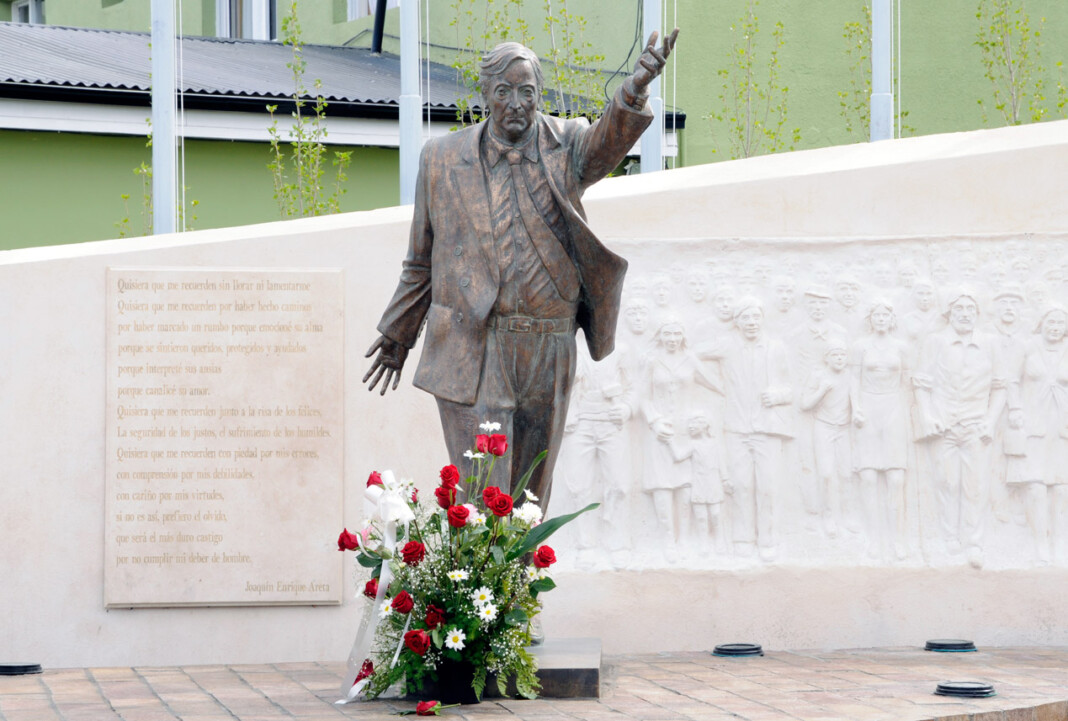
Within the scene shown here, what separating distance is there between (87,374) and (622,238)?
2.58 m

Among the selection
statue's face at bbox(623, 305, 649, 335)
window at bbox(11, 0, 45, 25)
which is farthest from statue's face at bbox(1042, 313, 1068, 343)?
window at bbox(11, 0, 45, 25)

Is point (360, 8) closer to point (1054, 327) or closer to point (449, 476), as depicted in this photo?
point (1054, 327)

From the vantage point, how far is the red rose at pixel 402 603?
568cm

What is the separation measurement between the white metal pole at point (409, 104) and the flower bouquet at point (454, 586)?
3885mm

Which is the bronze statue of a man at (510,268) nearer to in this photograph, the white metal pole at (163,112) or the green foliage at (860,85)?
the white metal pole at (163,112)

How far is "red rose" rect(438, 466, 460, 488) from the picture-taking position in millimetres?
5727

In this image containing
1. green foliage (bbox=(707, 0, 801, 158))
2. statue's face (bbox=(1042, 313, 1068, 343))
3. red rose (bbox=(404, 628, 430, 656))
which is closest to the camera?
red rose (bbox=(404, 628, 430, 656))

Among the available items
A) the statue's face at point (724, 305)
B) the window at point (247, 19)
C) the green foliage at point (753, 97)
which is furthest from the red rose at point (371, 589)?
the window at point (247, 19)

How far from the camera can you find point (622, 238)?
7816 mm

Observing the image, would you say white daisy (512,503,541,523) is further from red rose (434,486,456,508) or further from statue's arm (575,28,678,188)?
statue's arm (575,28,678,188)

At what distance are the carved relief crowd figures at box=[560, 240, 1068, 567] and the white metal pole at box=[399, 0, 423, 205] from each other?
86.9 inches

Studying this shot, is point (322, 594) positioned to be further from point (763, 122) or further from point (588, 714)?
point (763, 122)

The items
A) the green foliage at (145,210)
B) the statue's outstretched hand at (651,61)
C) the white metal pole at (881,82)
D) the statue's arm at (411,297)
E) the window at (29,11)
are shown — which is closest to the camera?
the statue's outstretched hand at (651,61)

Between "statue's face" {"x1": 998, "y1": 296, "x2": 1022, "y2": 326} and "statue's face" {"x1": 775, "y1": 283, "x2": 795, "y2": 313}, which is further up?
"statue's face" {"x1": 775, "y1": 283, "x2": 795, "y2": 313}
